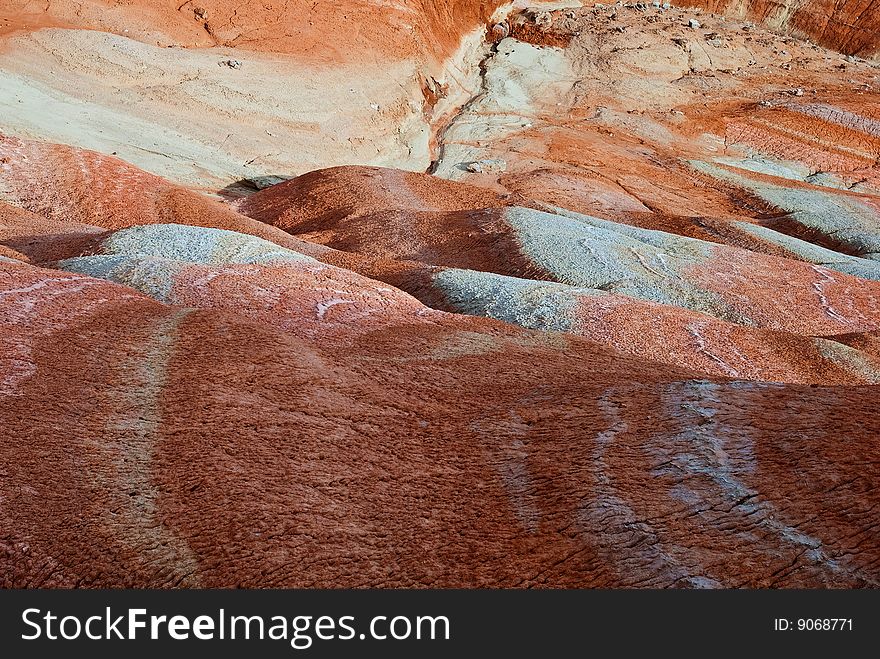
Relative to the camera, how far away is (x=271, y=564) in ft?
14.9

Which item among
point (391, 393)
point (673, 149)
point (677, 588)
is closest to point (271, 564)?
point (677, 588)

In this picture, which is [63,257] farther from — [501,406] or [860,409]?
[860,409]

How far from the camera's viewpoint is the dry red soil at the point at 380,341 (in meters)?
4.79

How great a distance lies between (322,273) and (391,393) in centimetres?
632

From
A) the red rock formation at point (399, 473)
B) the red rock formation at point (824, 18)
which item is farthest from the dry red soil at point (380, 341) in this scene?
the red rock formation at point (824, 18)

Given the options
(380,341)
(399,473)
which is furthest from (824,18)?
(399,473)

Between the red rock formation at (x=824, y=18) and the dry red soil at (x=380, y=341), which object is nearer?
the dry red soil at (x=380, y=341)

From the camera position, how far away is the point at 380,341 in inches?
370

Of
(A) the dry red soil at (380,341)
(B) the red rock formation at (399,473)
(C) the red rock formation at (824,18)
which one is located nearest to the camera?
(B) the red rock formation at (399,473)

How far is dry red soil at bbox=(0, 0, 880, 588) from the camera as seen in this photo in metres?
4.79

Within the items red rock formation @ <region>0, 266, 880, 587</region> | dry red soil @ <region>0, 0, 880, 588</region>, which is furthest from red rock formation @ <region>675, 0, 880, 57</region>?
red rock formation @ <region>0, 266, 880, 587</region>

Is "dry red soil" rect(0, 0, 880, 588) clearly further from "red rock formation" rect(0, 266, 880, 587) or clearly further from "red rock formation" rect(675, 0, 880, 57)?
"red rock formation" rect(675, 0, 880, 57)

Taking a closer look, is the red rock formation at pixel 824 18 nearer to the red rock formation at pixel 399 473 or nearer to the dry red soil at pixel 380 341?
the dry red soil at pixel 380 341

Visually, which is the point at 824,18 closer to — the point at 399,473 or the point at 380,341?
the point at 380,341
